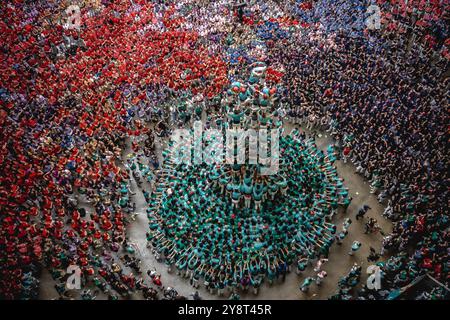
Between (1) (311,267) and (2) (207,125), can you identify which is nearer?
(1) (311,267)

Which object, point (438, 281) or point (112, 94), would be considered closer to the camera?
point (438, 281)

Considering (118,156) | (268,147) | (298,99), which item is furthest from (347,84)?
(118,156)

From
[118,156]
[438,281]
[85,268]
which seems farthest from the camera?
[118,156]

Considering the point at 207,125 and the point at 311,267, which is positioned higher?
the point at 207,125

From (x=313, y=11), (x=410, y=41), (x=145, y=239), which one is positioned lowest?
(x=145, y=239)

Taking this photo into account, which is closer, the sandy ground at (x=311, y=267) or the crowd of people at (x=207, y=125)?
the sandy ground at (x=311, y=267)

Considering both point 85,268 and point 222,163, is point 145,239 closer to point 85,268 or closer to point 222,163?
point 85,268

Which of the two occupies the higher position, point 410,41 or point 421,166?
point 410,41

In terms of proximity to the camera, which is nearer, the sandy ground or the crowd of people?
Answer: the sandy ground
